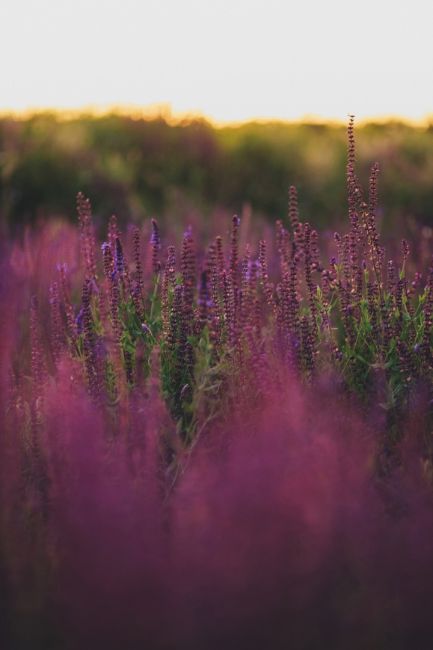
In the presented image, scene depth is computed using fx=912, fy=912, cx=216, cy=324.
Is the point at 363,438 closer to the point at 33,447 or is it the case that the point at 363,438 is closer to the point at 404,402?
the point at 404,402

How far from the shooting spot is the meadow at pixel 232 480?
1.73 m

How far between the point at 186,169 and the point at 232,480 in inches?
605

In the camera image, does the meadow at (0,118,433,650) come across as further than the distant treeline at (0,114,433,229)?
No

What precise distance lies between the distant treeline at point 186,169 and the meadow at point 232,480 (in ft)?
29.3

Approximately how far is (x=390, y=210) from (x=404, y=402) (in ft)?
39.3

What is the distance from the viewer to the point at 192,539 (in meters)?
1.84

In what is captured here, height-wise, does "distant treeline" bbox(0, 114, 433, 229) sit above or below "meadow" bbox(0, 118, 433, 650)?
above

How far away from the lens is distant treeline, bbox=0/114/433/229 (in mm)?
13672

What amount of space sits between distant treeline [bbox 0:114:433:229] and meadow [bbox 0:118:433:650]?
29.3 ft

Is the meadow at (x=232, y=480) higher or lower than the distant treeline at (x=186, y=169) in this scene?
lower

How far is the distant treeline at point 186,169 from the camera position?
44.9 feet

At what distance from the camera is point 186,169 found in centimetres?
1694

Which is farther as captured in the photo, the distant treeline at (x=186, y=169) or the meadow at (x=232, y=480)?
the distant treeline at (x=186, y=169)

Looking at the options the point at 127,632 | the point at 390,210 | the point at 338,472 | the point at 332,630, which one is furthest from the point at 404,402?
the point at 390,210
